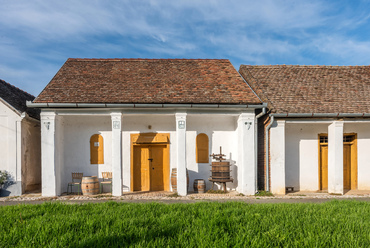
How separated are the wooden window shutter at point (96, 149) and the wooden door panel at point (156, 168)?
201cm

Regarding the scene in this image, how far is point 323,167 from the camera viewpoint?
11453mm

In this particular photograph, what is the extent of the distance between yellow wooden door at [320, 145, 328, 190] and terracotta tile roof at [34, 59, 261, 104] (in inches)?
147

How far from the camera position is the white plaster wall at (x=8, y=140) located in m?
10.3

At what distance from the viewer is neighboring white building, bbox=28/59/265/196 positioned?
396 inches

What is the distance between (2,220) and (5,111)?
6105 mm

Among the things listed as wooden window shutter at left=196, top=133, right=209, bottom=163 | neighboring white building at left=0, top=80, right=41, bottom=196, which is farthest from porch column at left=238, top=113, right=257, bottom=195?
neighboring white building at left=0, top=80, right=41, bottom=196

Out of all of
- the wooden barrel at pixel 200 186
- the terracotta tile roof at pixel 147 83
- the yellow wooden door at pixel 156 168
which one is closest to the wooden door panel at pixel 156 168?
the yellow wooden door at pixel 156 168

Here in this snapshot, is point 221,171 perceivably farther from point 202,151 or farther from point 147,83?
point 147,83

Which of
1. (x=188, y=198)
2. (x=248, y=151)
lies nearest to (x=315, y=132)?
(x=248, y=151)

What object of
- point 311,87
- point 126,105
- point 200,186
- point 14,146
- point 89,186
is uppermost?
point 311,87

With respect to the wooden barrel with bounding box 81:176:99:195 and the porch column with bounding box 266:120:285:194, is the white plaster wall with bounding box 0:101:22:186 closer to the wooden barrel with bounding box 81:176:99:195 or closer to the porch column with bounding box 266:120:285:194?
the wooden barrel with bounding box 81:176:99:195

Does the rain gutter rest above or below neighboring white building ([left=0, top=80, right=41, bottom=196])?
above

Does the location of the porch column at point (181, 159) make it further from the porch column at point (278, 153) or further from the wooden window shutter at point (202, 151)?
the porch column at point (278, 153)

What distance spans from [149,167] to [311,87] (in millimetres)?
7600
